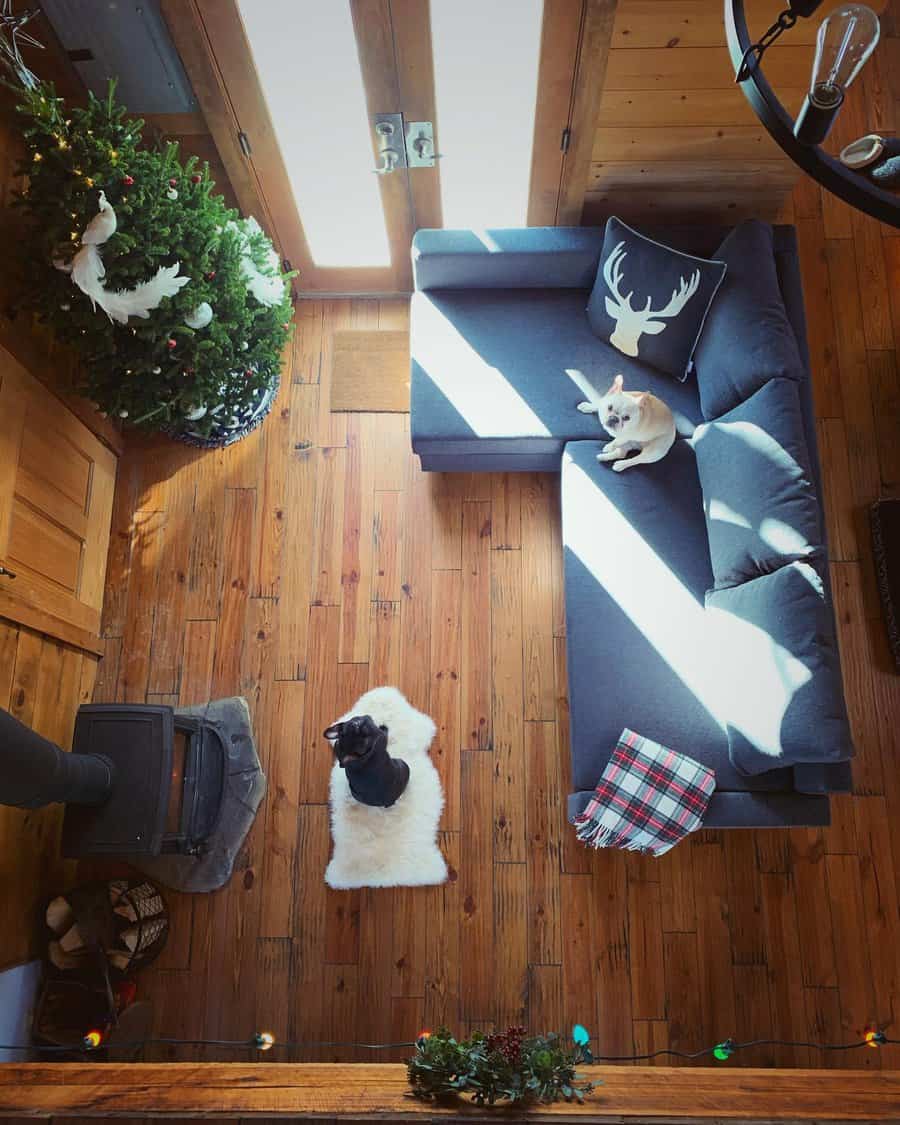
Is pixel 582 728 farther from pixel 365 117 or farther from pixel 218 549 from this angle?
pixel 365 117

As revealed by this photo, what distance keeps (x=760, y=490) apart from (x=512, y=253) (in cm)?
123

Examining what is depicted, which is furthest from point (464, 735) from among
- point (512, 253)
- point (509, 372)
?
point (512, 253)

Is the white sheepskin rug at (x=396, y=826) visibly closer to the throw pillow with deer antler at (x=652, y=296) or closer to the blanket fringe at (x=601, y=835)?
the blanket fringe at (x=601, y=835)

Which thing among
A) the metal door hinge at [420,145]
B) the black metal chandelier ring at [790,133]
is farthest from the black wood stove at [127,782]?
the black metal chandelier ring at [790,133]

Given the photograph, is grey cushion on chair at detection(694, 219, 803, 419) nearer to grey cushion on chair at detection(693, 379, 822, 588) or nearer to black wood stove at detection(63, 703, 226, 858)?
grey cushion on chair at detection(693, 379, 822, 588)

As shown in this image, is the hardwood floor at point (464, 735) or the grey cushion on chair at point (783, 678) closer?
the grey cushion on chair at point (783, 678)

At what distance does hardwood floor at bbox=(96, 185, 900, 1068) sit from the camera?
107 inches

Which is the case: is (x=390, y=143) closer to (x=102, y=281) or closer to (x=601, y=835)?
(x=102, y=281)

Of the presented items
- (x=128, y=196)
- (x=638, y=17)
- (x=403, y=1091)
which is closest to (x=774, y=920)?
(x=403, y=1091)

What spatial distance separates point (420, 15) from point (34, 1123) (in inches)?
125

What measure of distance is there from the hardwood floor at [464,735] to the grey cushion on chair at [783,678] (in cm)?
73

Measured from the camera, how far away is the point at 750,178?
9.20ft

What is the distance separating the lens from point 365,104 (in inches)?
103

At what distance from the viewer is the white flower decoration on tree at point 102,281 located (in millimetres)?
2174
